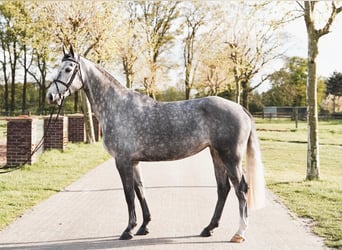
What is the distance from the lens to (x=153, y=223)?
6.21m

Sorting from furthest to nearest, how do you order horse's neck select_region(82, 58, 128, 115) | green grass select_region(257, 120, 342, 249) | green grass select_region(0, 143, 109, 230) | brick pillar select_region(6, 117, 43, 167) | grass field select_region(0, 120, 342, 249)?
brick pillar select_region(6, 117, 43, 167) → green grass select_region(0, 143, 109, 230) → grass field select_region(0, 120, 342, 249) → green grass select_region(257, 120, 342, 249) → horse's neck select_region(82, 58, 128, 115)

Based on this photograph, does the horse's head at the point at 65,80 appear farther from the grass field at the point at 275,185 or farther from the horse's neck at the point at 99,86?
the grass field at the point at 275,185

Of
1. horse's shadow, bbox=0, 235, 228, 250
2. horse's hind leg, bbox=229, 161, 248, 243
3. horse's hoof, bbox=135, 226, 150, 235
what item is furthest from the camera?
horse's hoof, bbox=135, 226, 150, 235

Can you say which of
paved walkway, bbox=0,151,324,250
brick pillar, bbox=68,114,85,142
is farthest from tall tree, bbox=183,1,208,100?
paved walkway, bbox=0,151,324,250

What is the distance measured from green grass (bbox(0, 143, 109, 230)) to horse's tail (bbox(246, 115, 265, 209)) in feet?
11.1

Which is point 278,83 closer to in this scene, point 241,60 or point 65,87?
point 241,60

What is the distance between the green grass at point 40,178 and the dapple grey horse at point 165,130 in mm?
1958

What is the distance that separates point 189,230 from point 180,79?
39723 millimetres

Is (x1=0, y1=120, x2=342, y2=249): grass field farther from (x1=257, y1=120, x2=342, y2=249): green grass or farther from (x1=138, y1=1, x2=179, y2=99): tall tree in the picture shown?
(x1=138, y1=1, x2=179, y2=99): tall tree

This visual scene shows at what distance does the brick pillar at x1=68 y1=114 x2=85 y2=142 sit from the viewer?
20.0m

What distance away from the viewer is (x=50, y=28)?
17656 millimetres

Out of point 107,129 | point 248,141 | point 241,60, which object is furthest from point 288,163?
point 241,60

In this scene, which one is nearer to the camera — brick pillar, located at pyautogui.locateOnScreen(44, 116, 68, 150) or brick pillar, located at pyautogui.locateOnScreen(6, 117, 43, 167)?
brick pillar, located at pyautogui.locateOnScreen(6, 117, 43, 167)

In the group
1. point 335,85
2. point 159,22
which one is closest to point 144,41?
point 159,22
